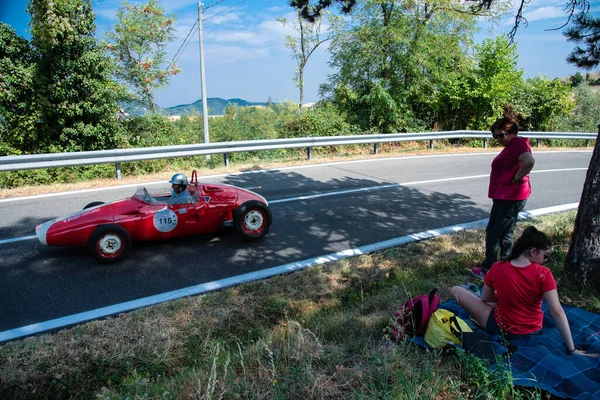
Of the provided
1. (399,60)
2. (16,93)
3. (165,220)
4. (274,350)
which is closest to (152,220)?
(165,220)

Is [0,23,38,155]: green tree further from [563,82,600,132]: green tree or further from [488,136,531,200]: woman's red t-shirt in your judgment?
[563,82,600,132]: green tree

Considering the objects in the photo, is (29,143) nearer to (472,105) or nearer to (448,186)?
(448,186)

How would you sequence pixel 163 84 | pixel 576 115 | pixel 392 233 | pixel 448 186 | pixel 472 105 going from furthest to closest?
pixel 576 115
pixel 163 84
pixel 472 105
pixel 448 186
pixel 392 233

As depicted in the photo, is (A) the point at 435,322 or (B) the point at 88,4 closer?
(A) the point at 435,322

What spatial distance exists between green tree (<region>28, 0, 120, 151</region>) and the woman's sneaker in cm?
1578

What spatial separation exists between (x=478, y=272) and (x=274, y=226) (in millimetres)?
3230

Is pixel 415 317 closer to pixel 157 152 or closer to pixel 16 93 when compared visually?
pixel 157 152

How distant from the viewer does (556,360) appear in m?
2.95

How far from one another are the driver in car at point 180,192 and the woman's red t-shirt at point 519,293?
3987 millimetres

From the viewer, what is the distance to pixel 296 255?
571 cm

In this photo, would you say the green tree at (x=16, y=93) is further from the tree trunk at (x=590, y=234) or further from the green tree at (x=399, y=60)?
the tree trunk at (x=590, y=234)

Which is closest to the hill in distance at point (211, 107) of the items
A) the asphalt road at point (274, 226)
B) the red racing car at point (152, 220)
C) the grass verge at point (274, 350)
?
the asphalt road at point (274, 226)

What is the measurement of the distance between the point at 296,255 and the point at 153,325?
2.32 m

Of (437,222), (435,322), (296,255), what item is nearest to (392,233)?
(437,222)
